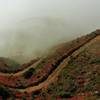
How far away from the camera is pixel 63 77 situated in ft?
280

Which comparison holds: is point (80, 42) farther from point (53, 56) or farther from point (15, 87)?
point (15, 87)

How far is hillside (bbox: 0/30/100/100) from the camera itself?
77.1m

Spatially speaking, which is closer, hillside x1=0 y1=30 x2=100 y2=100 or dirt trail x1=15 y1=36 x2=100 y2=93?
hillside x1=0 y1=30 x2=100 y2=100

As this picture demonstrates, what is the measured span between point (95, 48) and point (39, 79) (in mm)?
15554

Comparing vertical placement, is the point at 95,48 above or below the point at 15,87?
above

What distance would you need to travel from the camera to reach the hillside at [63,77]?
77.1m

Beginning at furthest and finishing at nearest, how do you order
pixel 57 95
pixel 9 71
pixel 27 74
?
1. pixel 9 71
2. pixel 27 74
3. pixel 57 95

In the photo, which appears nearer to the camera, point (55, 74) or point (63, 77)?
point (63, 77)

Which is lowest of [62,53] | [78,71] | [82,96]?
[82,96]

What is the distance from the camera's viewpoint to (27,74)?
338 feet

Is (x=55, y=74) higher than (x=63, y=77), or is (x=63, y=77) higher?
(x=55, y=74)

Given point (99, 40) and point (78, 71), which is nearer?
point (78, 71)

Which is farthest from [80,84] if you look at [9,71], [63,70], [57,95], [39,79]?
[9,71]

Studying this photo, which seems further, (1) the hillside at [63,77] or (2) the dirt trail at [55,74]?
(2) the dirt trail at [55,74]
